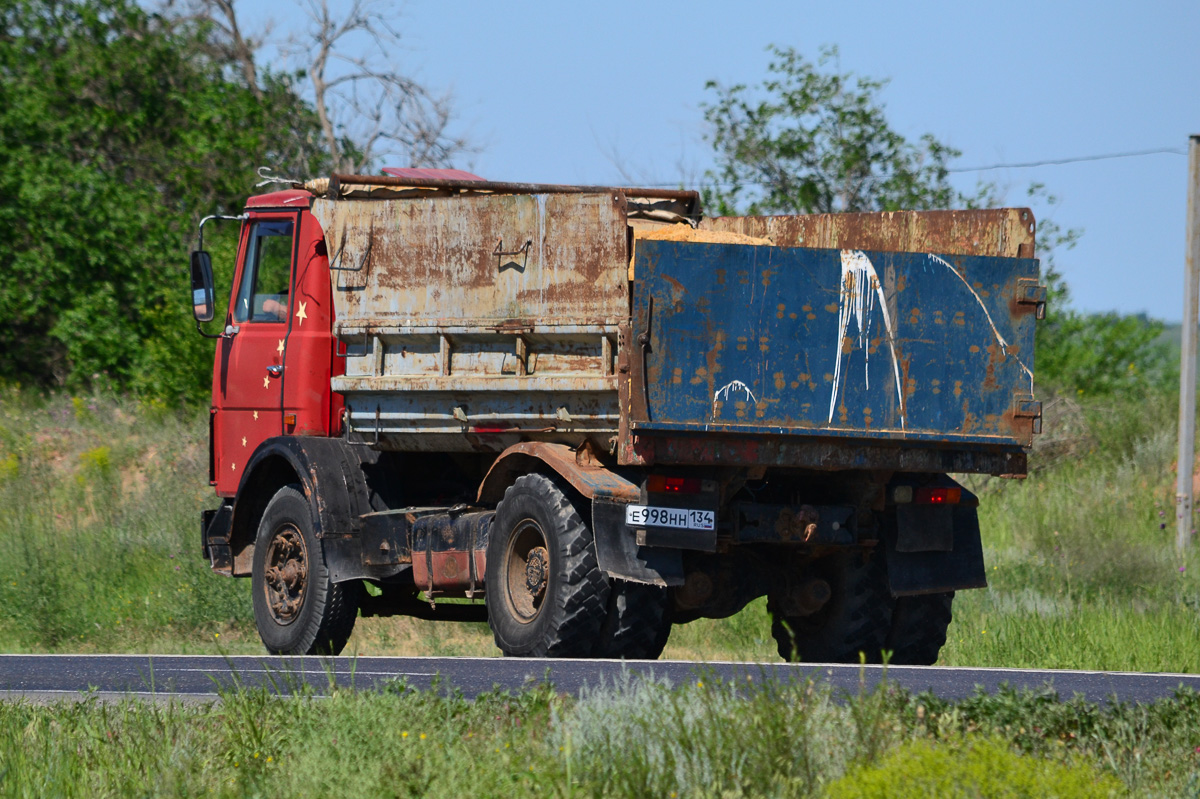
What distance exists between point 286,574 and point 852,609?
4.05 metres

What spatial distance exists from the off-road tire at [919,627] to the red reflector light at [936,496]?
2.46 feet

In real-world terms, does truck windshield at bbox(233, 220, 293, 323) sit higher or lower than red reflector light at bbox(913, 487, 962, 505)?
higher

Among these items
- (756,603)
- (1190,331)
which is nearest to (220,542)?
(756,603)

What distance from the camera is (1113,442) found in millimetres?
20922

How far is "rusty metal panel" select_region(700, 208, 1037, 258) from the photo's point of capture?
373 inches

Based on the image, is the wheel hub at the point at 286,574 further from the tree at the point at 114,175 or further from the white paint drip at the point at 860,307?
the tree at the point at 114,175

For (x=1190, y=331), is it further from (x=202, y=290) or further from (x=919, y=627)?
(x=202, y=290)

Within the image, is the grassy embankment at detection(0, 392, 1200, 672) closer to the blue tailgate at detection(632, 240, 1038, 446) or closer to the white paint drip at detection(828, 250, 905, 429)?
the blue tailgate at detection(632, 240, 1038, 446)

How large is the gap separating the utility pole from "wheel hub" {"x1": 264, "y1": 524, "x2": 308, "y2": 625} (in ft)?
32.4

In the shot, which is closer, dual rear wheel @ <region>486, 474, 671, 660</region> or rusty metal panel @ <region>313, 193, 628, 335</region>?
dual rear wheel @ <region>486, 474, 671, 660</region>

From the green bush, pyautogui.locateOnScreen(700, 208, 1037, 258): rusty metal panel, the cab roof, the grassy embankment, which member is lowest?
the grassy embankment

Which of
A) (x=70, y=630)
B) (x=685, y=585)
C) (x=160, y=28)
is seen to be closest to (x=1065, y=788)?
(x=685, y=585)

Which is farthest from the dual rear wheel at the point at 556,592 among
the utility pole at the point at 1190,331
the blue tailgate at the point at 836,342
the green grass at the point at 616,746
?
the utility pole at the point at 1190,331

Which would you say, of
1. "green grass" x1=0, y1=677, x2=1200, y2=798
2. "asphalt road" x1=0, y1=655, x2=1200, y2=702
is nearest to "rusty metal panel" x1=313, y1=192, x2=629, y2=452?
"asphalt road" x1=0, y1=655, x2=1200, y2=702
